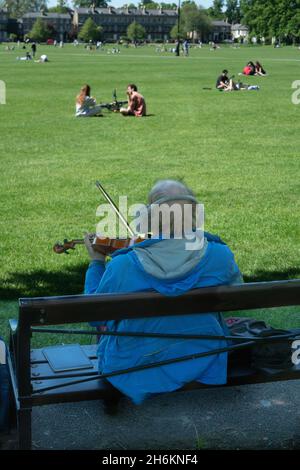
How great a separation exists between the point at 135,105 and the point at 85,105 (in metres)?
1.40

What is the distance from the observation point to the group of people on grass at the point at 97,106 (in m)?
20.7

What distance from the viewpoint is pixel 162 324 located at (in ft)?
11.2

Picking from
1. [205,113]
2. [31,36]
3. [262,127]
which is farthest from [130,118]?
[31,36]

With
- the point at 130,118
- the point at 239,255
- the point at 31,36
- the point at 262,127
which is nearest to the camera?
the point at 239,255

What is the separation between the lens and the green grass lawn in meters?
Answer: 7.54

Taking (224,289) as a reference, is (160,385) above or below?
below

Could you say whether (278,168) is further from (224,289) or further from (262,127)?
(224,289)

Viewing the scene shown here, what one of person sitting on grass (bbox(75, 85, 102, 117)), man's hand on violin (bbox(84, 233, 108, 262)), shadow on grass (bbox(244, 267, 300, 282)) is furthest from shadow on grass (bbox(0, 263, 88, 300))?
person sitting on grass (bbox(75, 85, 102, 117))

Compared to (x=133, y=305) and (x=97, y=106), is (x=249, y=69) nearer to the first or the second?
(x=97, y=106)

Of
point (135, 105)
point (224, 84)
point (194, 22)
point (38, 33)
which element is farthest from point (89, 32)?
point (135, 105)

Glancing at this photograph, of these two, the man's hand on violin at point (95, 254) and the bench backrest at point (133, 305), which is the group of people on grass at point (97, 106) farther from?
the bench backrest at point (133, 305)

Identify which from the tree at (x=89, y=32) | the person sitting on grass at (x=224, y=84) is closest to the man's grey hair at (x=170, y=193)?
the person sitting on grass at (x=224, y=84)
